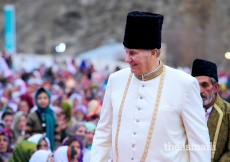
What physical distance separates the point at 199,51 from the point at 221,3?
6.56 m

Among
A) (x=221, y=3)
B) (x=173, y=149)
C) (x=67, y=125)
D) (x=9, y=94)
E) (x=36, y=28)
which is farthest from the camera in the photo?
(x=36, y=28)

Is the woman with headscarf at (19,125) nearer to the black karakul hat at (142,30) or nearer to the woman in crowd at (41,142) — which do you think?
the woman in crowd at (41,142)

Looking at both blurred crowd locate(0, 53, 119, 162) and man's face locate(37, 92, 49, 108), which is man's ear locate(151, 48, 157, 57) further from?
man's face locate(37, 92, 49, 108)

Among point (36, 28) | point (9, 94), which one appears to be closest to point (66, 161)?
point (9, 94)

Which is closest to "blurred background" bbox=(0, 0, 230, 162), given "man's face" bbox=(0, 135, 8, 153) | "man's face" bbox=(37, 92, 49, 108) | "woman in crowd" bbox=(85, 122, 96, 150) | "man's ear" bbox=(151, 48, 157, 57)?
"man's face" bbox=(37, 92, 49, 108)

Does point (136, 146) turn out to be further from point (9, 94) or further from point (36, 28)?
point (36, 28)

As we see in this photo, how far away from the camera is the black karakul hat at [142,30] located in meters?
5.08

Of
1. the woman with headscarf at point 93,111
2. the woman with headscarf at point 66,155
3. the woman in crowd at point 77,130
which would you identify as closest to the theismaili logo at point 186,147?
the woman with headscarf at point 66,155

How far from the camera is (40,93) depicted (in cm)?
1104

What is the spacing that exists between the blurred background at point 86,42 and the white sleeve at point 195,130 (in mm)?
7436

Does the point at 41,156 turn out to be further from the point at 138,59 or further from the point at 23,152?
the point at 138,59

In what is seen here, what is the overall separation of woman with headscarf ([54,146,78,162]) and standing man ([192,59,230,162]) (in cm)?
262

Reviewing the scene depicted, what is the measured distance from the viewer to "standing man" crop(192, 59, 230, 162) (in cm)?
585

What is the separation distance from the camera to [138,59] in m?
5.09
